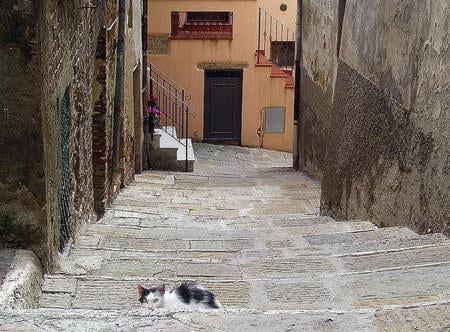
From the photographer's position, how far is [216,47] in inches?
682

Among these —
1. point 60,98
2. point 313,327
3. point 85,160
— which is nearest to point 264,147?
point 85,160

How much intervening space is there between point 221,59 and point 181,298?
1393 centimetres

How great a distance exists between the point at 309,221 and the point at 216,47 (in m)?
9.95

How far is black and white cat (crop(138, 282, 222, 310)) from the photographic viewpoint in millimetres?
3674

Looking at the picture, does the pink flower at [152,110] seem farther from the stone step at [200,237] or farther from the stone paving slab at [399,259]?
the stone paving slab at [399,259]

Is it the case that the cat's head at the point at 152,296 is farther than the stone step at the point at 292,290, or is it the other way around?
the stone step at the point at 292,290

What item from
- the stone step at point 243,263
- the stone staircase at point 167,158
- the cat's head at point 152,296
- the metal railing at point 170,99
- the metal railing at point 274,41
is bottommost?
the stone staircase at point 167,158

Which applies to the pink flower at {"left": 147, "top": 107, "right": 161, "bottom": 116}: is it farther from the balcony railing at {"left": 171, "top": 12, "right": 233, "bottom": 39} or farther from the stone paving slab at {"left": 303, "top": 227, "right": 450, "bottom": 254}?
the stone paving slab at {"left": 303, "top": 227, "right": 450, "bottom": 254}

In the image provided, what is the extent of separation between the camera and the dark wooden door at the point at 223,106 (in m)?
17.6

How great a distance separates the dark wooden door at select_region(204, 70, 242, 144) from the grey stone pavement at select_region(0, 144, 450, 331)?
30.6ft

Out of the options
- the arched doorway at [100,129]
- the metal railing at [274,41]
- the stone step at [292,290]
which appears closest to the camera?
the stone step at [292,290]

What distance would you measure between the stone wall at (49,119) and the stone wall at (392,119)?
2.47m

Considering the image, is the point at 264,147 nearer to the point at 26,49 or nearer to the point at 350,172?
the point at 350,172

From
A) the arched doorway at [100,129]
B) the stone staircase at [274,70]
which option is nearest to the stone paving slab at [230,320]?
the arched doorway at [100,129]
